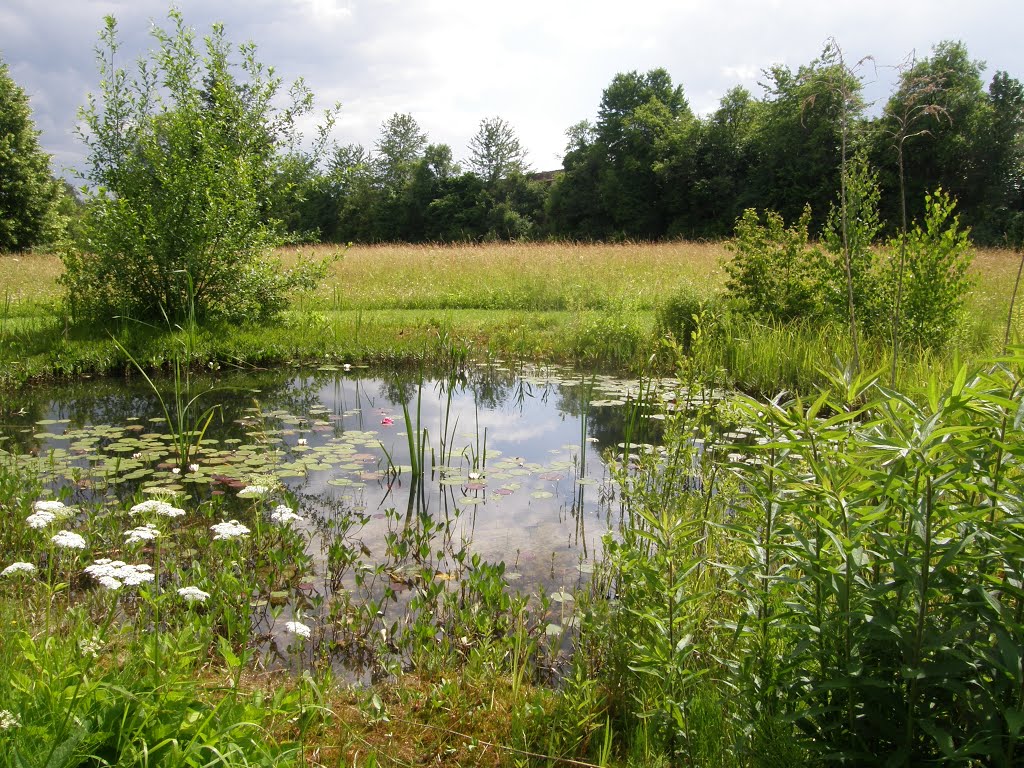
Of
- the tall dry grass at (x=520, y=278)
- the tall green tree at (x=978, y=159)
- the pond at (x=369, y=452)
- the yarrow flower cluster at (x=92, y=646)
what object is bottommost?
the pond at (x=369, y=452)

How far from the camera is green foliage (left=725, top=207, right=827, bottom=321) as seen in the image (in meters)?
7.56

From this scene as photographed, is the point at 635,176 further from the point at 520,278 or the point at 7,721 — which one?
the point at 7,721

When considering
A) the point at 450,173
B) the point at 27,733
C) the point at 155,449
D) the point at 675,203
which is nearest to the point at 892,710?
the point at 27,733

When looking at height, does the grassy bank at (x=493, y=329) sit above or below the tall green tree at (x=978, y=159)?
below

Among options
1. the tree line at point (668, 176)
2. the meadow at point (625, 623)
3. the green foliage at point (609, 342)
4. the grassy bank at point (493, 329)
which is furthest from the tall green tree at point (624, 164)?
the meadow at point (625, 623)

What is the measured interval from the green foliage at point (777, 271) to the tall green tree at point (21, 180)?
2743 cm

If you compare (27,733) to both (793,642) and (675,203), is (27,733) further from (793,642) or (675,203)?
(675,203)

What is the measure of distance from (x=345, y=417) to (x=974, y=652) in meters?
5.55

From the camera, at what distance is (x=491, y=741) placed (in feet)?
6.94

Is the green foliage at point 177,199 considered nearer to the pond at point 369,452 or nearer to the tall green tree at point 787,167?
the pond at point 369,452

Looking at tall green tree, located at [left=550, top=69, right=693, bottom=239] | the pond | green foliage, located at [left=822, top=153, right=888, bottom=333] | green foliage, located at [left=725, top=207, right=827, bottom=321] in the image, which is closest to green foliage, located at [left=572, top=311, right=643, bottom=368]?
the pond

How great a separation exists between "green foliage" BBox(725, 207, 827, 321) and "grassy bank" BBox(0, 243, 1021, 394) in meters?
0.30

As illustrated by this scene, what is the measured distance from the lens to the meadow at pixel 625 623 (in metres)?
1.25

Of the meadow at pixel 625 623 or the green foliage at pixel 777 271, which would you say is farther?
the green foliage at pixel 777 271
